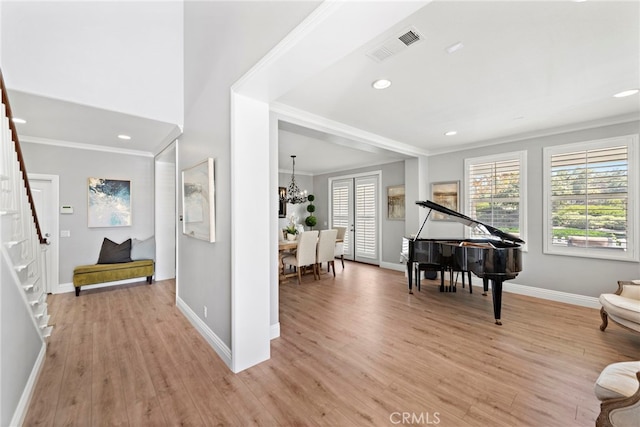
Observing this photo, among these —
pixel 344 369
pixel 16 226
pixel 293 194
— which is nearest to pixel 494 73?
pixel 344 369

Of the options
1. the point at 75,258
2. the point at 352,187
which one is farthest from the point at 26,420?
the point at 352,187

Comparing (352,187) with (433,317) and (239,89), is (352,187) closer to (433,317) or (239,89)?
(433,317)

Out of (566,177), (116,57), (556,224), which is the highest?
(116,57)

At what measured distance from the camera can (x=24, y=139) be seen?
13.0ft

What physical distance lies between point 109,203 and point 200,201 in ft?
10.3

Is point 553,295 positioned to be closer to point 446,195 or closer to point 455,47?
point 446,195

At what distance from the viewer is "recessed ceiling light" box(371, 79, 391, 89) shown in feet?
8.29

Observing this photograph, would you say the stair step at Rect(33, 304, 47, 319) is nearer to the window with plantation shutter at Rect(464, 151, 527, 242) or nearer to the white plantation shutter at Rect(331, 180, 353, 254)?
the window with plantation shutter at Rect(464, 151, 527, 242)

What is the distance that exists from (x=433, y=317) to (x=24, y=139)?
256 inches

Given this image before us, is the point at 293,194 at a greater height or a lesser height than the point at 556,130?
lesser

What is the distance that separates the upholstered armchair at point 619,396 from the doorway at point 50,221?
6503mm

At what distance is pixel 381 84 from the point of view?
Answer: 8.47 ft

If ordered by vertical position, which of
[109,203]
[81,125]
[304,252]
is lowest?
[304,252]

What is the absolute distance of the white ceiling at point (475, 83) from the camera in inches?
68.0
